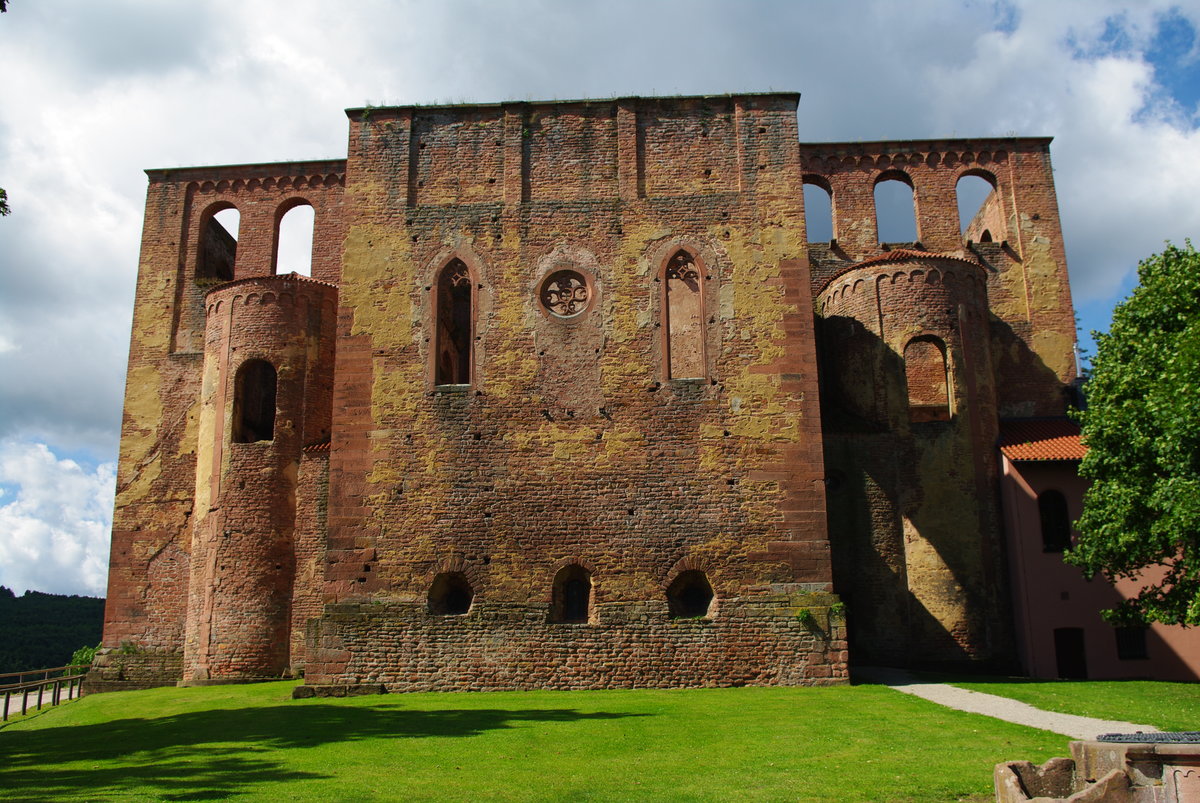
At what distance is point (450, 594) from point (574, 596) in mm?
2450

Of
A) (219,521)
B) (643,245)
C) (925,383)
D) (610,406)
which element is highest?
(643,245)

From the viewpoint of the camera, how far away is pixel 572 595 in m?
18.0

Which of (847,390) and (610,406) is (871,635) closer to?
(847,390)

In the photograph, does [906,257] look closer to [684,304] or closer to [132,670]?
[684,304]

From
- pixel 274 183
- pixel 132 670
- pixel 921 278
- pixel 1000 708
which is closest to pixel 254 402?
pixel 132 670

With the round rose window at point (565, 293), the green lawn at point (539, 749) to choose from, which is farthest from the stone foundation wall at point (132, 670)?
the round rose window at point (565, 293)

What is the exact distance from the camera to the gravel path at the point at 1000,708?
464 inches

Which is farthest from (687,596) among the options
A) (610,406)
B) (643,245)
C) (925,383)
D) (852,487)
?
(925,383)

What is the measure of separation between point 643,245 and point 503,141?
3.94m

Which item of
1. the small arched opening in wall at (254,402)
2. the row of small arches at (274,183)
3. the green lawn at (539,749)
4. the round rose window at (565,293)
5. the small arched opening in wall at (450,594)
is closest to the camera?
the green lawn at (539,749)

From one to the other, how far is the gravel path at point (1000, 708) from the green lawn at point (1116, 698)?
0.34 metres

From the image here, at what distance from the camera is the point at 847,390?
22.2 metres

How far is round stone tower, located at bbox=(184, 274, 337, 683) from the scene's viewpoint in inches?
795

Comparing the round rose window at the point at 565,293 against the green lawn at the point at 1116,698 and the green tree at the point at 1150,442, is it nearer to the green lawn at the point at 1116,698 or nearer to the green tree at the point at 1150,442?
the green tree at the point at 1150,442
